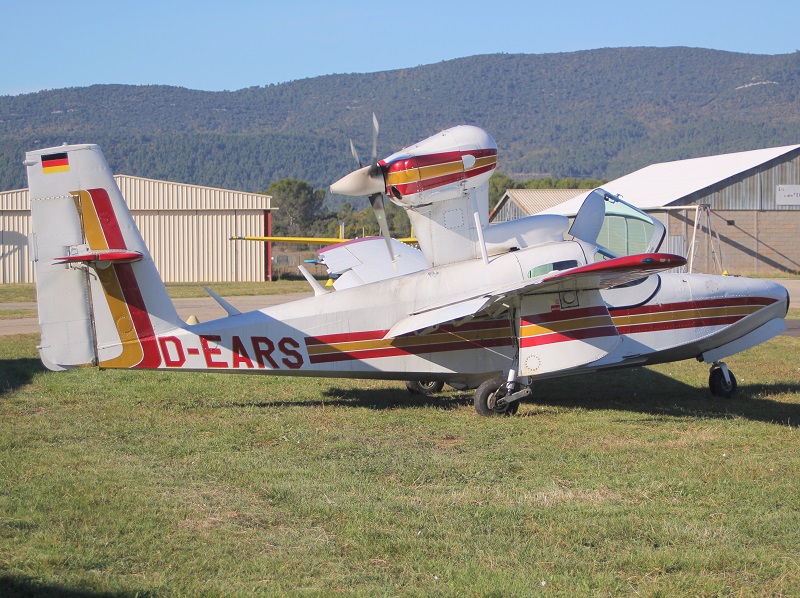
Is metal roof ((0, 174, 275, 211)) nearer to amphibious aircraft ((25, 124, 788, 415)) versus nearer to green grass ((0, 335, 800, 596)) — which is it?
green grass ((0, 335, 800, 596))

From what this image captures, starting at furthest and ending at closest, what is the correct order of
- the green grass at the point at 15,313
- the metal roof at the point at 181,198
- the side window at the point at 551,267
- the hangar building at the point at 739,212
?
the metal roof at the point at 181,198
the hangar building at the point at 739,212
the green grass at the point at 15,313
the side window at the point at 551,267

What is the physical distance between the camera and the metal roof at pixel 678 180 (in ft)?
164

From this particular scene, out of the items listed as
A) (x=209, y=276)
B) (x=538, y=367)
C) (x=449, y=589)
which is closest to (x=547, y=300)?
(x=538, y=367)

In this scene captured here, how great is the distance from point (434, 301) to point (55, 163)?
16.9ft

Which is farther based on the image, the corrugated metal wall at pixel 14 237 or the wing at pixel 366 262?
the corrugated metal wall at pixel 14 237

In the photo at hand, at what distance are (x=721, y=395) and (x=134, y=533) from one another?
959cm

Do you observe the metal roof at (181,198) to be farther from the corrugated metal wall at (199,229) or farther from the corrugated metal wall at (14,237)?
the corrugated metal wall at (14,237)

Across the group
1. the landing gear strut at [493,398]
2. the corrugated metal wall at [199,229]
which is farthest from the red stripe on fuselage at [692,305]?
the corrugated metal wall at [199,229]

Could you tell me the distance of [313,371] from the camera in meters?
12.2

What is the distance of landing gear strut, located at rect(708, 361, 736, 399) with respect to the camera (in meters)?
13.4

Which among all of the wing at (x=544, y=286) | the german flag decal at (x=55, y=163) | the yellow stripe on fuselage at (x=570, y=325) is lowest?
the yellow stripe on fuselage at (x=570, y=325)

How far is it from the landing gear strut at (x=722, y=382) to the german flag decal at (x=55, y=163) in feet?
31.3

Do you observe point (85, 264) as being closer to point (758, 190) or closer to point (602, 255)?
point (602, 255)

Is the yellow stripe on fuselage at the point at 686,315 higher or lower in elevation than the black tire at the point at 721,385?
higher
